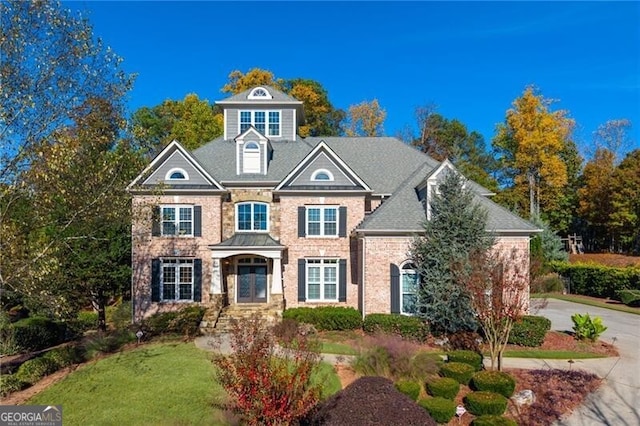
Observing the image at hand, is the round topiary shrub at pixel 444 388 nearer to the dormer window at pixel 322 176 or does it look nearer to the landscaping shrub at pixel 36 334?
the dormer window at pixel 322 176

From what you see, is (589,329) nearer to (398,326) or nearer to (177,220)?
(398,326)

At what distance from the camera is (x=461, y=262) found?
51.9 ft

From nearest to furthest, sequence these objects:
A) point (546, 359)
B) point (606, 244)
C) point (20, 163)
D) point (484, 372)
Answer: point (20, 163), point (484, 372), point (546, 359), point (606, 244)

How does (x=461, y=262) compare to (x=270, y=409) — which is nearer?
(x=270, y=409)

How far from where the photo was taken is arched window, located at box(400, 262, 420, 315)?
19.2 meters

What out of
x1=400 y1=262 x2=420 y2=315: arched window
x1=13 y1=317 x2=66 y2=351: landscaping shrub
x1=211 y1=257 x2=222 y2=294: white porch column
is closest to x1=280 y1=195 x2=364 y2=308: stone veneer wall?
x1=400 y1=262 x2=420 y2=315: arched window

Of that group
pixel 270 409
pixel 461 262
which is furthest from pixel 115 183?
pixel 461 262

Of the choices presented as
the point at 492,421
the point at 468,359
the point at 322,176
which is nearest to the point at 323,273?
the point at 322,176

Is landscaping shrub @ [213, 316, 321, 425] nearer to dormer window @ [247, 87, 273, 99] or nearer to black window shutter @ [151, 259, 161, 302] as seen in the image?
black window shutter @ [151, 259, 161, 302]

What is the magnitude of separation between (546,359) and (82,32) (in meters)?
18.2

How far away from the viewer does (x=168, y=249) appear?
21.8m

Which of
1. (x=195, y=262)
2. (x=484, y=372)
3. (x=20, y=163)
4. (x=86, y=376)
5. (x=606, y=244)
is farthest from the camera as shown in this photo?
(x=606, y=244)

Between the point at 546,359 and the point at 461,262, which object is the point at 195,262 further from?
the point at 546,359

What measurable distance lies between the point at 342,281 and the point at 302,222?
3601 mm
